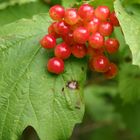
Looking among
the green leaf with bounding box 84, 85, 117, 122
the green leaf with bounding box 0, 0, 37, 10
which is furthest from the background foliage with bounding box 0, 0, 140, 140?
the green leaf with bounding box 84, 85, 117, 122

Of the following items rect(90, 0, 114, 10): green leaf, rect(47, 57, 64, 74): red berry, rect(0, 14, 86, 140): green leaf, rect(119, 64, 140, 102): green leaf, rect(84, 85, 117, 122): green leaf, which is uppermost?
rect(90, 0, 114, 10): green leaf

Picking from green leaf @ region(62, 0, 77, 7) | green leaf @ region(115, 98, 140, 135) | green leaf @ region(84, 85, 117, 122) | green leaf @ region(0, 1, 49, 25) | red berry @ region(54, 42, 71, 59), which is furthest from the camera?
green leaf @ region(84, 85, 117, 122)

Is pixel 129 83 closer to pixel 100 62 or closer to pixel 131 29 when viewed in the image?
pixel 100 62

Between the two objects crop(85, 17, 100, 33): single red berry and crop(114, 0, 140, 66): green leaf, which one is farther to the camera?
crop(85, 17, 100, 33): single red berry

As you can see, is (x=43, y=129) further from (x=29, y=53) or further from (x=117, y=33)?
(x=117, y=33)

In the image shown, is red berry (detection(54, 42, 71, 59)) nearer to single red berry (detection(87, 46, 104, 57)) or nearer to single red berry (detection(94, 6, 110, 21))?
single red berry (detection(87, 46, 104, 57))

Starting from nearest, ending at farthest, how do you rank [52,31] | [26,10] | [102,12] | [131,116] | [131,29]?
[131,29] → [102,12] → [52,31] → [26,10] → [131,116]

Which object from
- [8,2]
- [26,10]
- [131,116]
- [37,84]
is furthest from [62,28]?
[131,116]

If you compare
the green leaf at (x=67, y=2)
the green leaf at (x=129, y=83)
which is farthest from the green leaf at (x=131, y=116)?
the green leaf at (x=67, y=2)
